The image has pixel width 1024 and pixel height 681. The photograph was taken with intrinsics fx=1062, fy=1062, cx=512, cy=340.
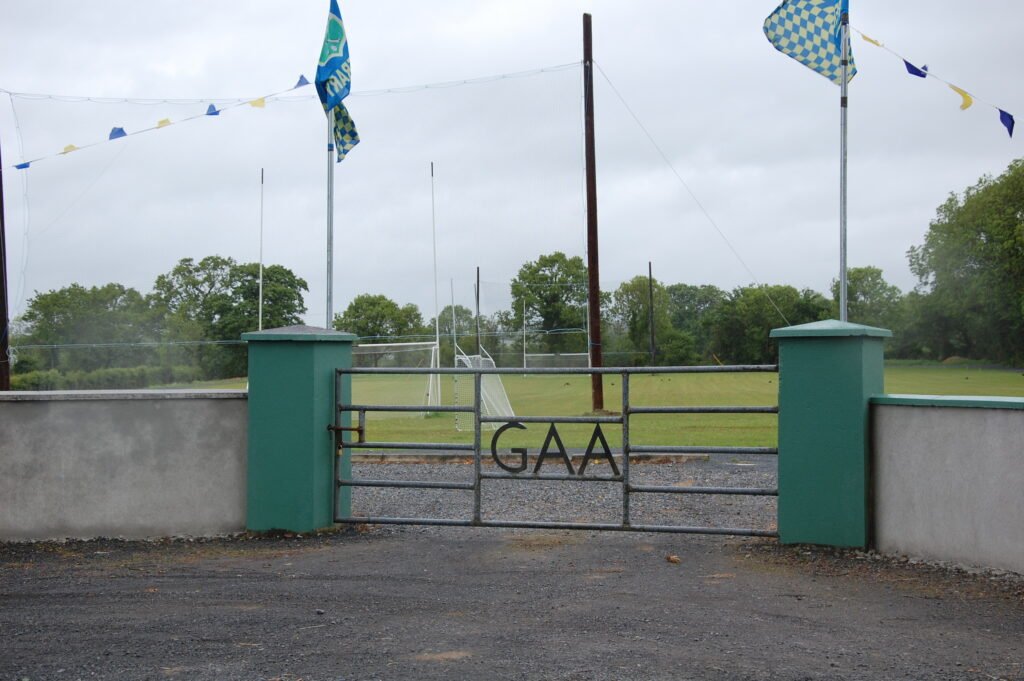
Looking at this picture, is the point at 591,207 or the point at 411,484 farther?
the point at 591,207

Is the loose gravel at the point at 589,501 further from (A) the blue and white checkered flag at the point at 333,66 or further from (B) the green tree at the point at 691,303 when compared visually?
(B) the green tree at the point at 691,303

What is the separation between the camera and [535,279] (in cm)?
7544

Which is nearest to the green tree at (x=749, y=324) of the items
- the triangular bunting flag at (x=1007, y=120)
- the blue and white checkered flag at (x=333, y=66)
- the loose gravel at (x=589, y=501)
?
the loose gravel at (x=589, y=501)

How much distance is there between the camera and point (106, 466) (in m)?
8.27

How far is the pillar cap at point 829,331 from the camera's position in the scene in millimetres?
7277

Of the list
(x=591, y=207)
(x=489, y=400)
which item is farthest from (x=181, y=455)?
(x=591, y=207)

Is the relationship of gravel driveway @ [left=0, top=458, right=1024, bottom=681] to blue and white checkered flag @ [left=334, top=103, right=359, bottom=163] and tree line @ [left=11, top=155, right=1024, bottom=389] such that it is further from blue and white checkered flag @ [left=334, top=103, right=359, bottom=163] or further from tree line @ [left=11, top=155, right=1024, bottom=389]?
tree line @ [left=11, top=155, right=1024, bottom=389]

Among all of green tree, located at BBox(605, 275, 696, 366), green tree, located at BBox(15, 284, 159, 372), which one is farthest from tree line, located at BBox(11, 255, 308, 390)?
green tree, located at BBox(605, 275, 696, 366)

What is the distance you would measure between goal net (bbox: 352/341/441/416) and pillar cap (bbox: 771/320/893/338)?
18.4m

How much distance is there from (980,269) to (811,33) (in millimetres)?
58176

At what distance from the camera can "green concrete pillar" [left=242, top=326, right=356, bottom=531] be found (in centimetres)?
823

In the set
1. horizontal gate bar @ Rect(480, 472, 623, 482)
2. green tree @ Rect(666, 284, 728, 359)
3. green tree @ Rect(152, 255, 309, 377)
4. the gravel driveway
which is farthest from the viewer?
green tree @ Rect(666, 284, 728, 359)

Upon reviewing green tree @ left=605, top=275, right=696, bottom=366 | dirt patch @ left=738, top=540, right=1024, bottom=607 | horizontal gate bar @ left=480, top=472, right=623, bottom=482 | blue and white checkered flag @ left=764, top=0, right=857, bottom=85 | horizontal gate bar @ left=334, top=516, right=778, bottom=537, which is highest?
blue and white checkered flag @ left=764, top=0, right=857, bottom=85

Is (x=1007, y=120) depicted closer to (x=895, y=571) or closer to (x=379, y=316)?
(x=895, y=571)
